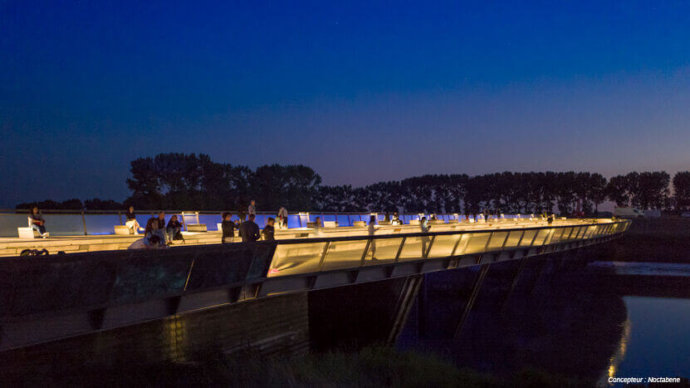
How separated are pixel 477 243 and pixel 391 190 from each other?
142260mm

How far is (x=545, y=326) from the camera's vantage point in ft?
94.6

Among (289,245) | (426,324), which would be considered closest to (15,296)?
(289,245)

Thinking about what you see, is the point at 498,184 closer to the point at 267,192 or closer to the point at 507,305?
the point at 267,192

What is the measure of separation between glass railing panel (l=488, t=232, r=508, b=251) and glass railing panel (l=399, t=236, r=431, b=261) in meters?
6.19

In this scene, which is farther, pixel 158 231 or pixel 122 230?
pixel 122 230

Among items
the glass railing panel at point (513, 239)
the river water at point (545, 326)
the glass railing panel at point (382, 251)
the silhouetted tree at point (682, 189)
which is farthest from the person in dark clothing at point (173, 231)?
the silhouetted tree at point (682, 189)

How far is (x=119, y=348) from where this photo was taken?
1069 cm

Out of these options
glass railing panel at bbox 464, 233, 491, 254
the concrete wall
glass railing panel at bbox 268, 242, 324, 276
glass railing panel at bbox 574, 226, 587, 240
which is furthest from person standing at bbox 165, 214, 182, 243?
glass railing panel at bbox 574, 226, 587, 240

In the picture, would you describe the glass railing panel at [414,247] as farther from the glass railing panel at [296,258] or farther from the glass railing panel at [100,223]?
the glass railing panel at [100,223]

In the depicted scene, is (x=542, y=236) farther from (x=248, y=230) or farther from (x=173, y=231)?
(x=248, y=230)

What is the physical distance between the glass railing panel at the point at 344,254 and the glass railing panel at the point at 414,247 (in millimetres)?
2721

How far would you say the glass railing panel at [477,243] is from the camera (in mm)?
23127

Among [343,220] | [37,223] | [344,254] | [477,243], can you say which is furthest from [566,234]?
[37,223]

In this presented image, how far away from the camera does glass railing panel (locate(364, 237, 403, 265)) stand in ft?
56.6
